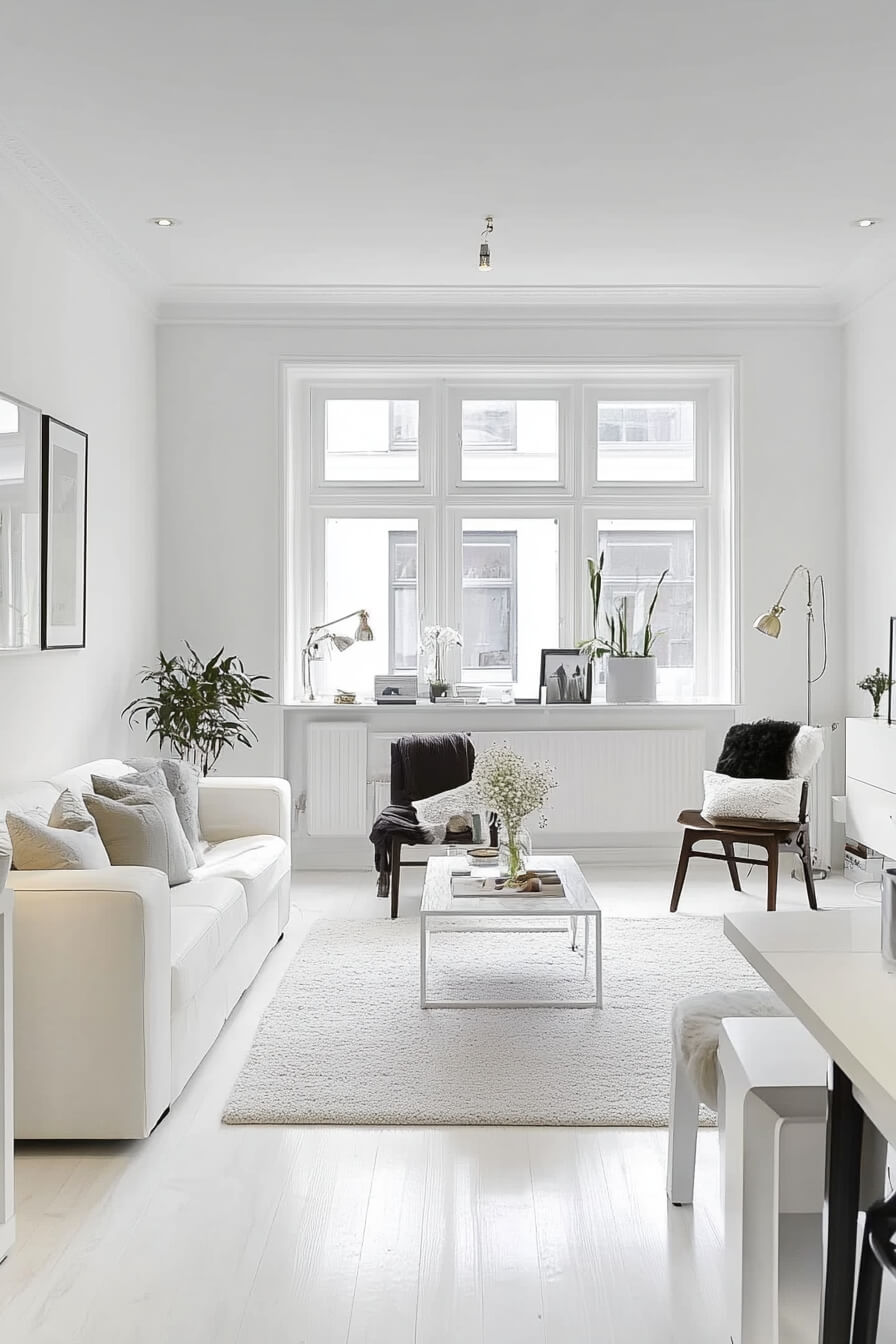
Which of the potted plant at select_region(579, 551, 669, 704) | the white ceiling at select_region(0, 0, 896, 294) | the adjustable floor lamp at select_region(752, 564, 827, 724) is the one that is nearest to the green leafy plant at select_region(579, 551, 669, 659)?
the potted plant at select_region(579, 551, 669, 704)

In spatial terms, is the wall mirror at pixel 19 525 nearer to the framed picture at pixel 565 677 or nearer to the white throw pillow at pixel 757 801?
the framed picture at pixel 565 677

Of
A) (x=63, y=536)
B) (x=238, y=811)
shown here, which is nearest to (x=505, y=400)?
(x=63, y=536)

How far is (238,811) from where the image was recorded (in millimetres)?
4867

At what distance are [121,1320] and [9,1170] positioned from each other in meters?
0.39

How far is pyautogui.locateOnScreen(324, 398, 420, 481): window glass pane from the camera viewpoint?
21.1 feet

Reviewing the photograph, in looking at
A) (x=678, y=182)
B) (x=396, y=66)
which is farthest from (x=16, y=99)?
(x=678, y=182)

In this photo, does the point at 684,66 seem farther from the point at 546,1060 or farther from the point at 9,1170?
the point at 9,1170

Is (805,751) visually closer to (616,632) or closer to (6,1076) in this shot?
(616,632)

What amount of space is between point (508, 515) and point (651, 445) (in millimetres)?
876

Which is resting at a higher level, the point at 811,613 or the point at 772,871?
the point at 811,613

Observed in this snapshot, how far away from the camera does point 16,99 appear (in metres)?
3.70

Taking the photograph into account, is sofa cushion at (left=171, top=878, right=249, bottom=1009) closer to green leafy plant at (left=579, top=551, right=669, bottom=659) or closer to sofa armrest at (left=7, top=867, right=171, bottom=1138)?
sofa armrest at (left=7, top=867, right=171, bottom=1138)

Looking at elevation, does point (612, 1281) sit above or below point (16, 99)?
below

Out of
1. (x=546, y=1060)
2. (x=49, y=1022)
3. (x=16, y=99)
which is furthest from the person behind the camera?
(x=16, y=99)
